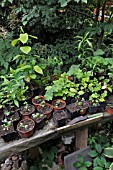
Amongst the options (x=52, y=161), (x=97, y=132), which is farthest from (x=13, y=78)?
(x=97, y=132)

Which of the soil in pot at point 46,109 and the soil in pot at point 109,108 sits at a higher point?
the soil in pot at point 46,109

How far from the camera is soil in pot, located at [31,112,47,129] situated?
4.34ft

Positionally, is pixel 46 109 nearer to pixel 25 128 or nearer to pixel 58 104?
pixel 58 104

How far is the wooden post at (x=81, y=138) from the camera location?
1676mm

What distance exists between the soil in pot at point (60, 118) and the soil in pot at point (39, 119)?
8 cm

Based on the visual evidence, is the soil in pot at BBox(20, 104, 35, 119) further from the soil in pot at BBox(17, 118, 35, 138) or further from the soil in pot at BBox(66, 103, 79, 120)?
the soil in pot at BBox(66, 103, 79, 120)

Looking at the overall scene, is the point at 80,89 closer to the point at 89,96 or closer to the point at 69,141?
the point at 89,96

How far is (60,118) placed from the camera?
1.34 m

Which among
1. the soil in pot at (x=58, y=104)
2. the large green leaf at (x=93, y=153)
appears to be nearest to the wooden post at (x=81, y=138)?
the large green leaf at (x=93, y=153)

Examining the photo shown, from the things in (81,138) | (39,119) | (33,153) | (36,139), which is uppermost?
(39,119)

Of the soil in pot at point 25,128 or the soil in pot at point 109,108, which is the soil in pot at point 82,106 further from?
the soil in pot at point 25,128

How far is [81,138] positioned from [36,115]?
0.59m

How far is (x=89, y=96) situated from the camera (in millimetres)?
1506

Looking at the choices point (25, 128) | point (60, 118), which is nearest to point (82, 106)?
point (60, 118)
